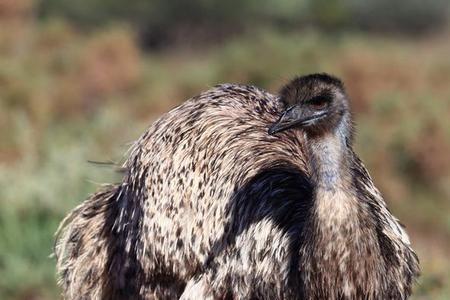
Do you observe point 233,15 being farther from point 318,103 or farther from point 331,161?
point 331,161

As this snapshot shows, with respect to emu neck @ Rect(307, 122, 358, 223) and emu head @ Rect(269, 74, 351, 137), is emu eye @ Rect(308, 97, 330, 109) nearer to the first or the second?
emu head @ Rect(269, 74, 351, 137)

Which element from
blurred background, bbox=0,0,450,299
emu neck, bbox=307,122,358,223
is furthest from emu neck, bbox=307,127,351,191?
blurred background, bbox=0,0,450,299

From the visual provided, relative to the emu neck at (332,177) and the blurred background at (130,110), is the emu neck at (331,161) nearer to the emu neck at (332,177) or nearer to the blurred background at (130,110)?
the emu neck at (332,177)

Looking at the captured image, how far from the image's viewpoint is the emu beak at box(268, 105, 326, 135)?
4707 mm

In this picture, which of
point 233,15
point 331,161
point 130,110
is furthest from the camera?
point 233,15

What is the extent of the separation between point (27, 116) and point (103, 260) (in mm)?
8446

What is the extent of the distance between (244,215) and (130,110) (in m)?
12.1

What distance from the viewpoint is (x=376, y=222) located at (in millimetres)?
5031

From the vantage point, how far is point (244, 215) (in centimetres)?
534

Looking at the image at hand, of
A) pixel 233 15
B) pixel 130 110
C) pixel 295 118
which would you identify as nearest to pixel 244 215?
pixel 295 118

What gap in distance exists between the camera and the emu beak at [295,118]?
471cm

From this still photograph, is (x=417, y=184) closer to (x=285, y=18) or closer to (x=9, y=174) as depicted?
(x=9, y=174)

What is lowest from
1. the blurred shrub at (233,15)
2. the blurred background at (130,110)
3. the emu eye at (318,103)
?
the blurred shrub at (233,15)

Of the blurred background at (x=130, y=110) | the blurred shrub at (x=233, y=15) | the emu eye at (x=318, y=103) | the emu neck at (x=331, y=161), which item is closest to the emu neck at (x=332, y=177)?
the emu neck at (x=331, y=161)
